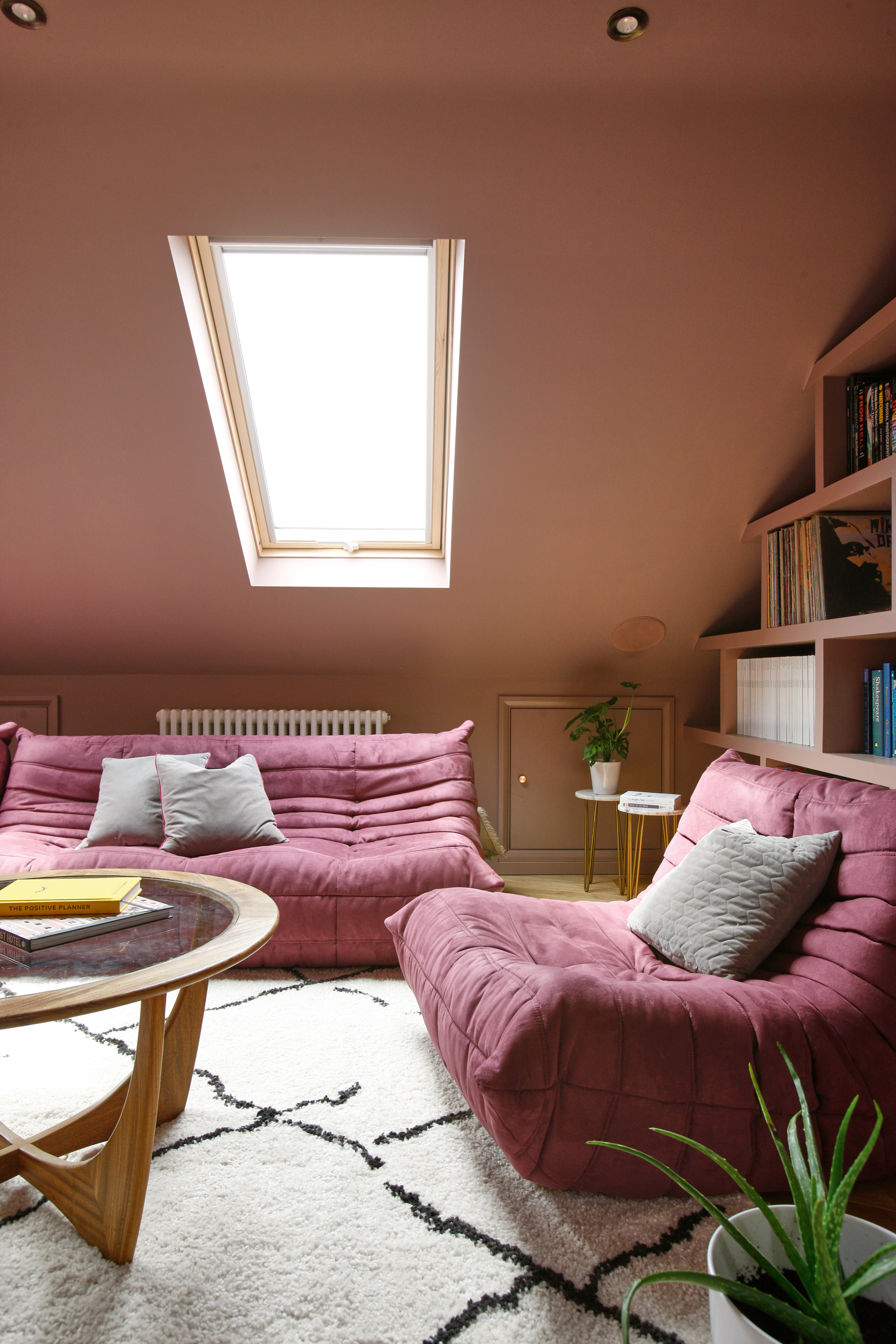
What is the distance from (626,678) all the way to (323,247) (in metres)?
2.38

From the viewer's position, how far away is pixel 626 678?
13.5 ft

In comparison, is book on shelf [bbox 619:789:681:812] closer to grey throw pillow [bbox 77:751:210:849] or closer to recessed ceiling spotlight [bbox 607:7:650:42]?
grey throw pillow [bbox 77:751:210:849]

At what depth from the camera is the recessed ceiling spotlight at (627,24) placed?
1.84m

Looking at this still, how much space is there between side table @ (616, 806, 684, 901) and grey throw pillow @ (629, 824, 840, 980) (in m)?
1.07

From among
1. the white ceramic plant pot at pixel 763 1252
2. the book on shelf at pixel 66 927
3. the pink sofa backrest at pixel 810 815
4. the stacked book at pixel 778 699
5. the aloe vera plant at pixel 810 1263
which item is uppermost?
the stacked book at pixel 778 699

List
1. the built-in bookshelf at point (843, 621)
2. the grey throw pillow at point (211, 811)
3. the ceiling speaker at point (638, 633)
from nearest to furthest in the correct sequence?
1. the built-in bookshelf at point (843, 621)
2. the grey throw pillow at point (211, 811)
3. the ceiling speaker at point (638, 633)

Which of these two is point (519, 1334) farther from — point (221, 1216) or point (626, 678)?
point (626, 678)

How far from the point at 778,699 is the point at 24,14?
9.71 ft

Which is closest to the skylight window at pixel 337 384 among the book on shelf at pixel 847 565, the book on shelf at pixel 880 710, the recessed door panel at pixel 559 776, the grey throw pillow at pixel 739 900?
the recessed door panel at pixel 559 776

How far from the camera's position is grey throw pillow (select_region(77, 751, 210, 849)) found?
3041 mm

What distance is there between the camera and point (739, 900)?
1.74m

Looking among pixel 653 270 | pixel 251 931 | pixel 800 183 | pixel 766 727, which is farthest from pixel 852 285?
pixel 251 931

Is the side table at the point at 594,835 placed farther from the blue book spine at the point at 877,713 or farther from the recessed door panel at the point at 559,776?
the blue book spine at the point at 877,713

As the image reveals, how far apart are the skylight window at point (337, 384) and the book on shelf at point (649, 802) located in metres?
1.43
